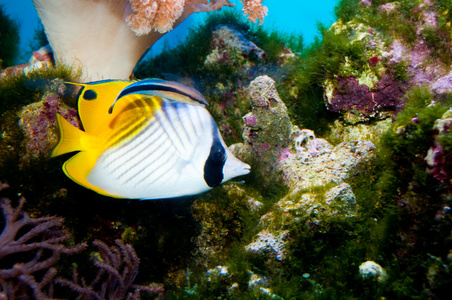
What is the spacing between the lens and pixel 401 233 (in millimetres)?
1891

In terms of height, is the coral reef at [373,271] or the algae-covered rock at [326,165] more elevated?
the algae-covered rock at [326,165]

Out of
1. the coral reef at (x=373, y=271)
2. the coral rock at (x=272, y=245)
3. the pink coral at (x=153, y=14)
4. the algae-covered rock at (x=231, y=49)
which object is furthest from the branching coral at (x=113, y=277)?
the algae-covered rock at (x=231, y=49)

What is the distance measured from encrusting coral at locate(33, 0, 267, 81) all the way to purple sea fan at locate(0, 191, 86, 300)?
216 centimetres

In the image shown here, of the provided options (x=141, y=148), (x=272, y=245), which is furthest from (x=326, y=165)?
(x=141, y=148)

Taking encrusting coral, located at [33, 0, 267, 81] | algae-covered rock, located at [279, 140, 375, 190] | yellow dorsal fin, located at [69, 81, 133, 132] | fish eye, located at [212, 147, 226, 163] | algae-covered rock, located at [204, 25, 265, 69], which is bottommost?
fish eye, located at [212, 147, 226, 163]

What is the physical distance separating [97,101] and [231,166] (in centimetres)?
83

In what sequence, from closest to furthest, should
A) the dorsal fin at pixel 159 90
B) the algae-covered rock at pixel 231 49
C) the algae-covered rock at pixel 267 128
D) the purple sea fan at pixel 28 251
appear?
1. the dorsal fin at pixel 159 90
2. the purple sea fan at pixel 28 251
3. the algae-covered rock at pixel 267 128
4. the algae-covered rock at pixel 231 49

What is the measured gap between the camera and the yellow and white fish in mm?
1484

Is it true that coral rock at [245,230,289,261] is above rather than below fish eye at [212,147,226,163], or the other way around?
below

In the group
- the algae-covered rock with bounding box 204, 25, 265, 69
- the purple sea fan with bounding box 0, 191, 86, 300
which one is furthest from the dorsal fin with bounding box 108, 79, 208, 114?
the algae-covered rock with bounding box 204, 25, 265, 69

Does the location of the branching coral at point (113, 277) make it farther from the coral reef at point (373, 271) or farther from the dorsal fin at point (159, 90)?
the coral reef at point (373, 271)

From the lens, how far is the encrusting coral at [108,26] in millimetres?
3389

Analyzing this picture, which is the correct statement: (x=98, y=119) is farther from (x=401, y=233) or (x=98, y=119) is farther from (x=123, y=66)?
(x=123, y=66)

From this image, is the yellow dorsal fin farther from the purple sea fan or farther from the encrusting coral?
the encrusting coral
